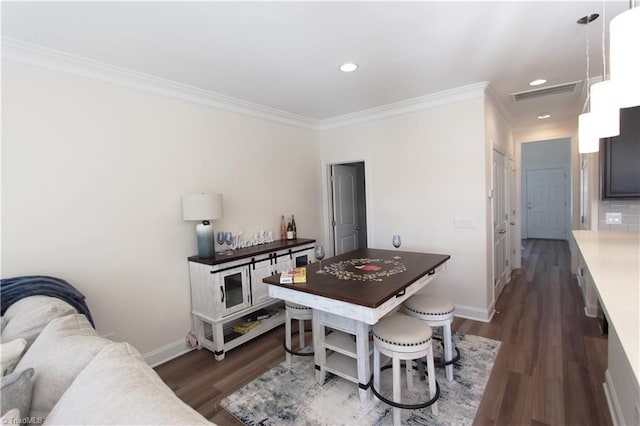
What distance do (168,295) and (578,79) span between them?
15.3 feet

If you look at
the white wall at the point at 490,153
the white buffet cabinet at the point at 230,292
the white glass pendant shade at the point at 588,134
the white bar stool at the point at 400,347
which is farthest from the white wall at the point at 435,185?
the white bar stool at the point at 400,347

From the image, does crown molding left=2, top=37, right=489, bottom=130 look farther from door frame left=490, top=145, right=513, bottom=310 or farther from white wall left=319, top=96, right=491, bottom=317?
door frame left=490, top=145, right=513, bottom=310

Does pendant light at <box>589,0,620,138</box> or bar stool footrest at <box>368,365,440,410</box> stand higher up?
pendant light at <box>589,0,620,138</box>

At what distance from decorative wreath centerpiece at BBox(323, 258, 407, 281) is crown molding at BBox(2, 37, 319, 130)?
6.94ft

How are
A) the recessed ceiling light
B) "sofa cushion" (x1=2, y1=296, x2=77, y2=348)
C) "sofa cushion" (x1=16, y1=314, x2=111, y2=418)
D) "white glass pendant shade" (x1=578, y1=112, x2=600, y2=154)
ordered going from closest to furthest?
"sofa cushion" (x1=16, y1=314, x2=111, y2=418)
"sofa cushion" (x1=2, y1=296, x2=77, y2=348)
"white glass pendant shade" (x1=578, y1=112, x2=600, y2=154)
the recessed ceiling light

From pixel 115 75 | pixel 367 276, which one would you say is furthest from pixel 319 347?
pixel 115 75

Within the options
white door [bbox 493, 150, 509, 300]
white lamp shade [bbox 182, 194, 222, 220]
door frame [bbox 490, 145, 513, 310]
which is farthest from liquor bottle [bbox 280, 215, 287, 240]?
white door [bbox 493, 150, 509, 300]

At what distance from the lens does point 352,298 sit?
181cm

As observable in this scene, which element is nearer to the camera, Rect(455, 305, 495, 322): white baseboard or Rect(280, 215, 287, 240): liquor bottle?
Rect(455, 305, 495, 322): white baseboard

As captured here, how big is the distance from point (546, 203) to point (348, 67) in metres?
8.68

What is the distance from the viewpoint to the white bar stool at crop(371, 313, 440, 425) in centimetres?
187

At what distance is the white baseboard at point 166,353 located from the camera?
271 cm

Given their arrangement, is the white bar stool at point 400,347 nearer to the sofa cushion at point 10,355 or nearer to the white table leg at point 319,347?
the white table leg at point 319,347

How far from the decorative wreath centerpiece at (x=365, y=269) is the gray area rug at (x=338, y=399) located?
846 mm
